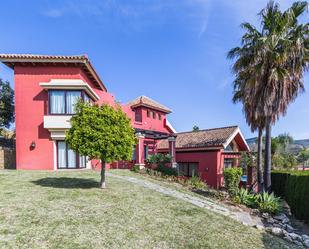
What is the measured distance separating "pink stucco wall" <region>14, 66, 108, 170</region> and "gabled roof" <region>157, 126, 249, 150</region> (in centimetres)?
1319

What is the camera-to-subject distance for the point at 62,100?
18.7 meters

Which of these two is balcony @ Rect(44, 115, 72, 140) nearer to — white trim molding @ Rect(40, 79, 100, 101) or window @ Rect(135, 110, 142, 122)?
white trim molding @ Rect(40, 79, 100, 101)

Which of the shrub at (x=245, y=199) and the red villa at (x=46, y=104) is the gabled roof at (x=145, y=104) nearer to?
the red villa at (x=46, y=104)

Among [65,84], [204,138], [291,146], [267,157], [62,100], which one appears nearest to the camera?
[267,157]

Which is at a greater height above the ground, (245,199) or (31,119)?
(31,119)

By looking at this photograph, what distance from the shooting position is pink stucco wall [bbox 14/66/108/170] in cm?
1853

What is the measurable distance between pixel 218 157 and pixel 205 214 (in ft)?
40.6

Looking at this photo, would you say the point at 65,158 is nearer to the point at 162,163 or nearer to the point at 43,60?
the point at 43,60

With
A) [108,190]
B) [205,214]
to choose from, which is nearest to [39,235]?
[108,190]

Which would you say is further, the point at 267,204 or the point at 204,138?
the point at 204,138

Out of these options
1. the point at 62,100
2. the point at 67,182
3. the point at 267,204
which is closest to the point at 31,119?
the point at 62,100

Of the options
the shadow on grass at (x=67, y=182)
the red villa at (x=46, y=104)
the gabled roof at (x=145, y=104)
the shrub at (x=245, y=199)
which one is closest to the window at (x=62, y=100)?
the red villa at (x=46, y=104)

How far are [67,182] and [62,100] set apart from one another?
7807 millimetres

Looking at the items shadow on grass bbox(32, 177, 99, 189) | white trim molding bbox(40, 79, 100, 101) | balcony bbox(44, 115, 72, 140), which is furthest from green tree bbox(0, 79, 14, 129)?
shadow on grass bbox(32, 177, 99, 189)
